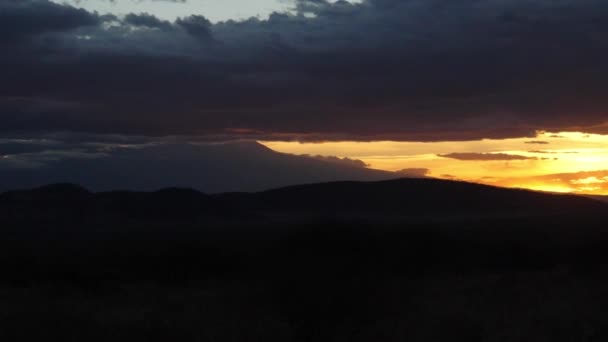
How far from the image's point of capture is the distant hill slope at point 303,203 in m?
139

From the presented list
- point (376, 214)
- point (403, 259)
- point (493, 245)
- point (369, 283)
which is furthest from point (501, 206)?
point (369, 283)

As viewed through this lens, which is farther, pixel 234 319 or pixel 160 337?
pixel 234 319

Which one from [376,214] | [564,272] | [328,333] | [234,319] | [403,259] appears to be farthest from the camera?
[376,214]

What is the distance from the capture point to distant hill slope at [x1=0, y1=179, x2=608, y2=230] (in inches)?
5482

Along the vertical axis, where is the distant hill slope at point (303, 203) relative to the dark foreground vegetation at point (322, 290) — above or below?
below

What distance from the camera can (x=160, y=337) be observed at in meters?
20.8

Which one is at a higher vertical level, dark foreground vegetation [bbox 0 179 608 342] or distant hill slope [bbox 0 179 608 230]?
dark foreground vegetation [bbox 0 179 608 342]

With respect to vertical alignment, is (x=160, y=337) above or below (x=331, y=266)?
below

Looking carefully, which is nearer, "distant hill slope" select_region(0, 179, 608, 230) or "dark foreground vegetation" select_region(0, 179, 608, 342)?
"dark foreground vegetation" select_region(0, 179, 608, 342)

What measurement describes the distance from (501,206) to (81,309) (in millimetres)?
130515

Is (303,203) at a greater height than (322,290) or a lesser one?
lesser

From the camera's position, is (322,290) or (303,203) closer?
(322,290)

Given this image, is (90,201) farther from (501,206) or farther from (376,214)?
(501,206)

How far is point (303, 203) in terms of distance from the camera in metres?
154
